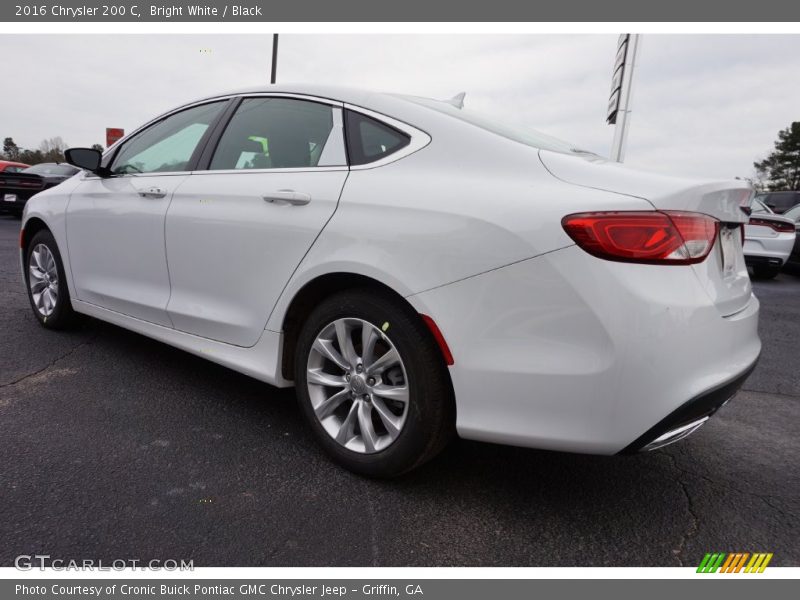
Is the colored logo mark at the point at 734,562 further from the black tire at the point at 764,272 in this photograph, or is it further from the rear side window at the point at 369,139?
the black tire at the point at 764,272

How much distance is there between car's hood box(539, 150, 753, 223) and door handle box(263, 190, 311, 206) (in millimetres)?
941

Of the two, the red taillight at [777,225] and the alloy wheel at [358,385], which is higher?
the red taillight at [777,225]

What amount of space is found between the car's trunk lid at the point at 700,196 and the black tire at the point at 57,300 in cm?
339

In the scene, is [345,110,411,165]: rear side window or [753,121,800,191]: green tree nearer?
[345,110,411,165]: rear side window

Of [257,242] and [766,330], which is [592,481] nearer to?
[257,242]

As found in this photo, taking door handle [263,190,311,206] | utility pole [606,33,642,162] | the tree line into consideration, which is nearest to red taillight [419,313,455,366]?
door handle [263,190,311,206]

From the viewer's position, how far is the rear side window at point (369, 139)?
221cm

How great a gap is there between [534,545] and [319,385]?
1.00 metres

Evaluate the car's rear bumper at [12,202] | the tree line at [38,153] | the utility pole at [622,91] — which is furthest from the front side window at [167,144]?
the tree line at [38,153]

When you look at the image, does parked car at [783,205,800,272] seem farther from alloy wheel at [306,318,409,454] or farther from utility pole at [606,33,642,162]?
alloy wheel at [306,318,409,454]

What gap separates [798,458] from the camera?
258cm

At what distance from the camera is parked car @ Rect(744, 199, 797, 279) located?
8.90 m

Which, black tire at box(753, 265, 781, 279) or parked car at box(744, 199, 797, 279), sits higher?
parked car at box(744, 199, 797, 279)

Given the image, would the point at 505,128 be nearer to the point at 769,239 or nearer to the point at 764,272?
the point at 769,239
